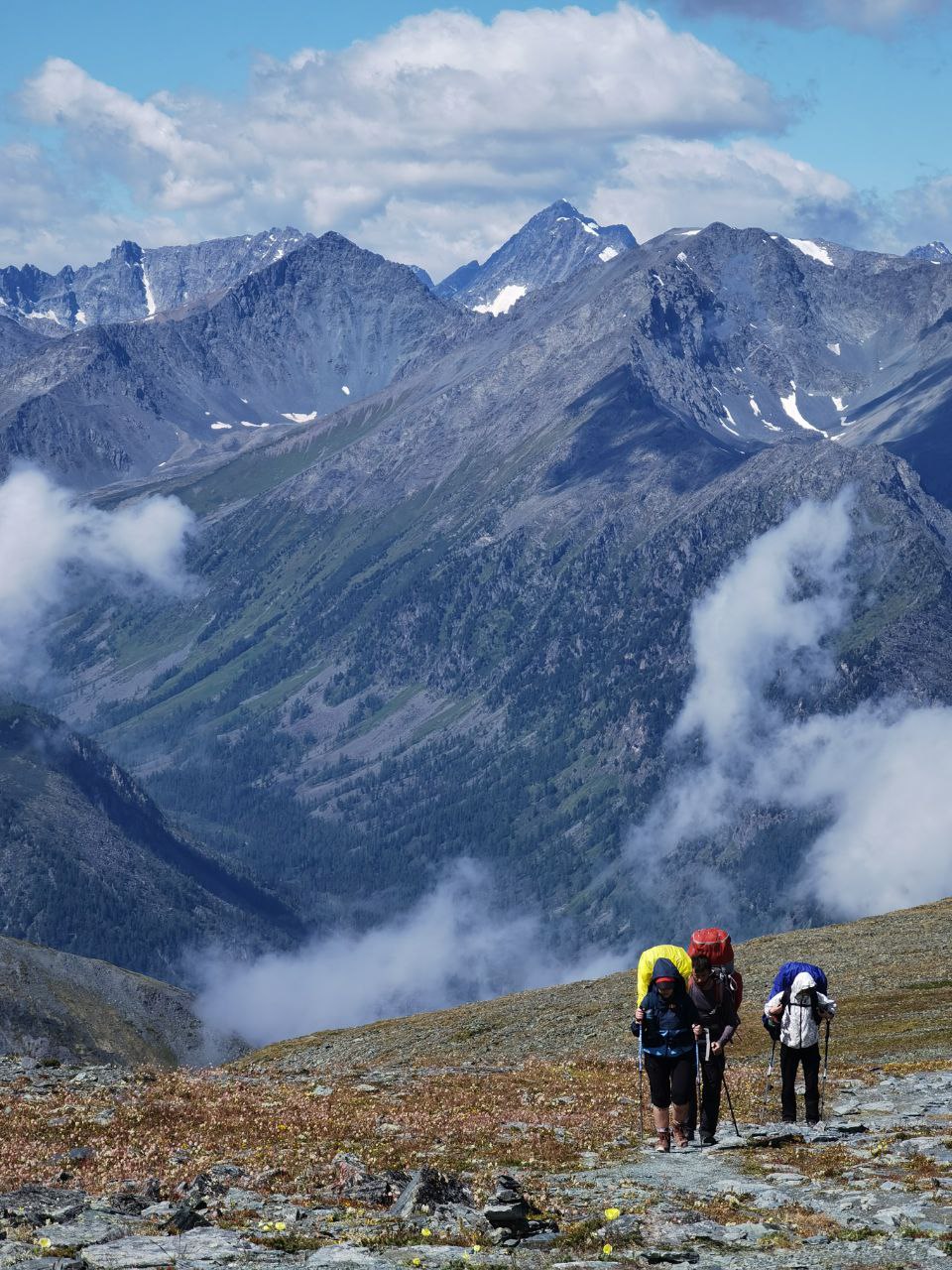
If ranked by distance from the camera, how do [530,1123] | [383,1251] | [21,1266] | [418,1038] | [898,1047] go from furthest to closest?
[418,1038], [898,1047], [530,1123], [383,1251], [21,1266]

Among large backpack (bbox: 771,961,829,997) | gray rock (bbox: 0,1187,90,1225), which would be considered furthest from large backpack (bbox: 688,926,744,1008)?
gray rock (bbox: 0,1187,90,1225)

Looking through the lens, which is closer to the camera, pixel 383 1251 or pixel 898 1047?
pixel 383 1251

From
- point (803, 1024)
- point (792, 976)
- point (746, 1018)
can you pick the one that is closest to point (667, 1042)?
point (803, 1024)

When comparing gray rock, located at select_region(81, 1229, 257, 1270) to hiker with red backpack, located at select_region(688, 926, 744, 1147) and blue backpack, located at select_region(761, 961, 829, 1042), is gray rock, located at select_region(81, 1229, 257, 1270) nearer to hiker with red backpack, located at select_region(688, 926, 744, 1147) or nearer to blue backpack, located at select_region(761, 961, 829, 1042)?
hiker with red backpack, located at select_region(688, 926, 744, 1147)

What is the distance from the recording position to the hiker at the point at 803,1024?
130 ft

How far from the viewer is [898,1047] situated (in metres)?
70.4

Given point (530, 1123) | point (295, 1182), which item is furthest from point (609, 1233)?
point (530, 1123)

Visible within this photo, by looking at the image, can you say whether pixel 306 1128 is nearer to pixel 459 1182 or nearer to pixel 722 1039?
pixel 459 1182

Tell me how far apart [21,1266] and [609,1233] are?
1032cm

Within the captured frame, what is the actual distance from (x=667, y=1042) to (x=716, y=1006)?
7.31 ft

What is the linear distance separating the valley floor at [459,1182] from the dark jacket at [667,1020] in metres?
2.55

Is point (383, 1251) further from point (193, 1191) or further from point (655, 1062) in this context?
point (655, 1062)

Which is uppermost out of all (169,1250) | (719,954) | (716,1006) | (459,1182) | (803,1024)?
(719,954)

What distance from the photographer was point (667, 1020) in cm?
3659
